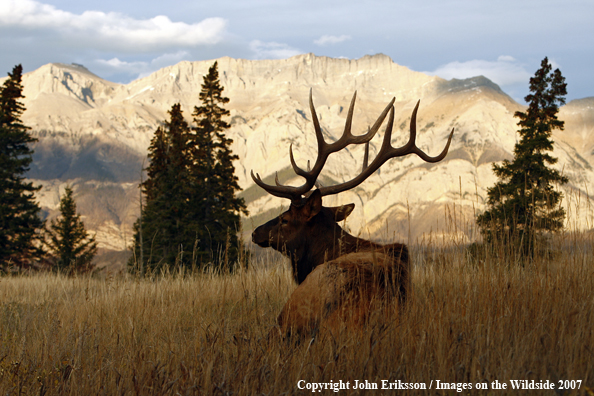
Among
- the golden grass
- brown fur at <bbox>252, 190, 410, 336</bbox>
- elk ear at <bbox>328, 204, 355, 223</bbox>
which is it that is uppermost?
elk ear at <bbox>328, 204, 355, 223</bbox>

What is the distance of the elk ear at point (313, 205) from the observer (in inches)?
235

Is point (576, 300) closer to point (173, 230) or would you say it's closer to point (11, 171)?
point (173, 230)

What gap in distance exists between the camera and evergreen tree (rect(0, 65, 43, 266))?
107 ft

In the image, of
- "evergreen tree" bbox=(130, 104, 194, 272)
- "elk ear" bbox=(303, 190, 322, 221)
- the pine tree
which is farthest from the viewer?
the pine tree

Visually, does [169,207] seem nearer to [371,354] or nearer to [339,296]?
[339,296]

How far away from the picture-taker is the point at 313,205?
19.8 ft

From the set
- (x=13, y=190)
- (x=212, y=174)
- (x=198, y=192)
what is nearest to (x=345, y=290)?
(x=198, y=192)

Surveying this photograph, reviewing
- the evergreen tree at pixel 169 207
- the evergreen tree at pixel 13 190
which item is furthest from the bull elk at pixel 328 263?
the evergreen tree at pixel 13 190

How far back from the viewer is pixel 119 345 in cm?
392

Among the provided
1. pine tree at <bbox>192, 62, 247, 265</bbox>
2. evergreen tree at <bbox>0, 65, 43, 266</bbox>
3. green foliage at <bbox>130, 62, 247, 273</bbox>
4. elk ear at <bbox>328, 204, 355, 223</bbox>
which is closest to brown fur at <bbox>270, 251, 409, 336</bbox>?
elk ear at <bbox>328, 204, 355, 223</bbox>

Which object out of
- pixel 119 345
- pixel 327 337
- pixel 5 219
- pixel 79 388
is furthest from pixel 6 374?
pixel 5 219

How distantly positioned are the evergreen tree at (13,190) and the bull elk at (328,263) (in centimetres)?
3179

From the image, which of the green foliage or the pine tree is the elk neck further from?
the pine tree

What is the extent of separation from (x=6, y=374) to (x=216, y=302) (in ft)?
9.25
